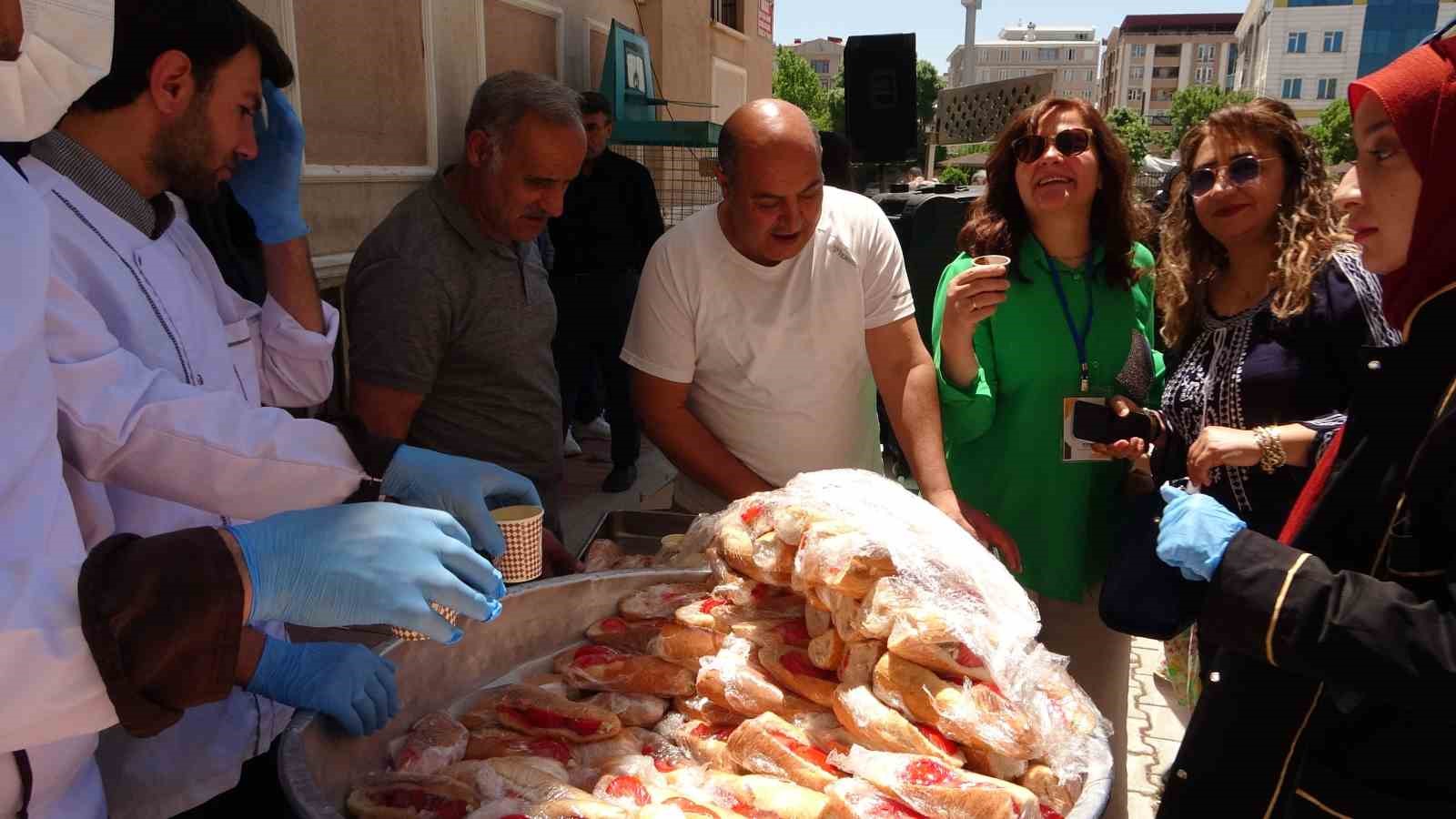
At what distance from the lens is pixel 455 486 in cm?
152

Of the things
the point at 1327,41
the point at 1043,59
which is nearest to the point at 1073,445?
the point at 1327,41

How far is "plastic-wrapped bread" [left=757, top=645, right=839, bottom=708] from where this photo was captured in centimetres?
141

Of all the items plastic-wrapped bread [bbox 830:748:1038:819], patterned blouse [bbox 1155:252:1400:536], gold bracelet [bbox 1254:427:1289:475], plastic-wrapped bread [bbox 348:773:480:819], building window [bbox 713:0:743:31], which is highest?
building window [bbox 713:0:743:31]

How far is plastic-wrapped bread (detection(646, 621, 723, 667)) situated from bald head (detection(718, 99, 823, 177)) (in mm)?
1164

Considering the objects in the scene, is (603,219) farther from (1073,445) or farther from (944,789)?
(944,789)

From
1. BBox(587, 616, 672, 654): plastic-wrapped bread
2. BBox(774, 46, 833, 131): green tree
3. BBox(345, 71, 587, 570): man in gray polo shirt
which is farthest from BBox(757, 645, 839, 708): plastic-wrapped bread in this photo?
BBox(774, 46, 833, 131): green tree

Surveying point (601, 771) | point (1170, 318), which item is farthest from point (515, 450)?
point (1170, 318)

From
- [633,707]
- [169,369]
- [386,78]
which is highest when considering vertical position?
[386,78]

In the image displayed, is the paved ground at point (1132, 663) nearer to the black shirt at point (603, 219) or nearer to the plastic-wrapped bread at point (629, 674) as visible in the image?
the plastic-wrapped bread at point (629, 674)

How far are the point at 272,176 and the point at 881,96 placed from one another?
291 inches

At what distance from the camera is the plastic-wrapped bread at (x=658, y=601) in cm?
164

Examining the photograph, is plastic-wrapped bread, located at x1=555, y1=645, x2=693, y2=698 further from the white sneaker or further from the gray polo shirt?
the white sneaker

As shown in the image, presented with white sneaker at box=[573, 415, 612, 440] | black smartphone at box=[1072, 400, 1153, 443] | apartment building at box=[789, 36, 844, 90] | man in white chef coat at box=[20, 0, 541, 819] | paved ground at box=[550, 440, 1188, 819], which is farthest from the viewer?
apartment building at box=[789, 36, 844, 90]

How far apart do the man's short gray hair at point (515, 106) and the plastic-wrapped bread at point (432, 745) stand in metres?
1.42
